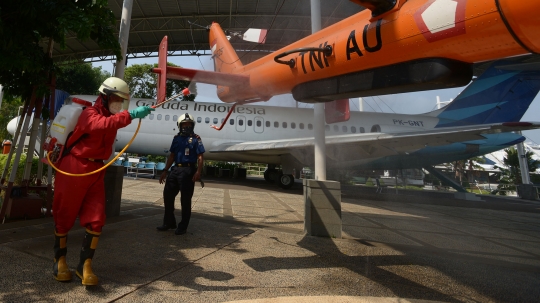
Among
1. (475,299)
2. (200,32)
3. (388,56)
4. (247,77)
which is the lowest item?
(475,299)

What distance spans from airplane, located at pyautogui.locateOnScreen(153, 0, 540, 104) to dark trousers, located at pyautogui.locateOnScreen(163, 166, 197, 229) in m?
1.13

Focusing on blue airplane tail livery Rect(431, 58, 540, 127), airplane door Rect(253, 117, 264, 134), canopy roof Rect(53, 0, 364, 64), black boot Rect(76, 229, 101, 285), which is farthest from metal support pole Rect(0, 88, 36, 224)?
blue airplane tail livery Rect(431, 58, 540, 127)

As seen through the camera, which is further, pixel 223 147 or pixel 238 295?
pixel 223 147

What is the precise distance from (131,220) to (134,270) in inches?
88.2

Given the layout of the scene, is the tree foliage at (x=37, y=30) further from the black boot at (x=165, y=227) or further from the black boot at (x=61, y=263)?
the black boot at (x=165, y=227)

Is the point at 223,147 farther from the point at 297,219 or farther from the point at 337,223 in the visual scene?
the point at 337,223

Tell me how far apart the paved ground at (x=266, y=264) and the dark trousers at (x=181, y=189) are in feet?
1.03

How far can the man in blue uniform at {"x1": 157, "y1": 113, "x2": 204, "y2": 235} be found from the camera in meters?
3.95

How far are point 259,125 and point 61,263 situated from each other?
36.1ft

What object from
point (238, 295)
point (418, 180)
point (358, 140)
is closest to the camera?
point (238, 295)

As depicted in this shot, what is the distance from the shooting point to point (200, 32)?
18094mm

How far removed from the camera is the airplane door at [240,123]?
12.8 metres

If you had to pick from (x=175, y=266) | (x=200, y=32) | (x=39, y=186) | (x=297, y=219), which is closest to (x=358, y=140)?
(x=297, y=219)

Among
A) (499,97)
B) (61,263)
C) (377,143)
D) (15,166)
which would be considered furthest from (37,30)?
(499,97)
